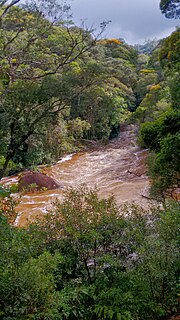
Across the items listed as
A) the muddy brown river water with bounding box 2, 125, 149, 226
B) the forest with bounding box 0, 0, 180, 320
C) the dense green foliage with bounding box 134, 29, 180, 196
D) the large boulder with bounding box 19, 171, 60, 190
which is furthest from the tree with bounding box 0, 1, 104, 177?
the large boulder with bounding box 19, 171, 60, 190

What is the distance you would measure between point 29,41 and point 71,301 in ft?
27.4

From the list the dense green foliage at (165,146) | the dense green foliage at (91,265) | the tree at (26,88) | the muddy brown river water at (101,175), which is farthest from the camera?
the muddy brown river water at (101,175)

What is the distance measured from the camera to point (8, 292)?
3086 millimetres

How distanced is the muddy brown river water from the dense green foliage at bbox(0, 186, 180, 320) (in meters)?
3.27

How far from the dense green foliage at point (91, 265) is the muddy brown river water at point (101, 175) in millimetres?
3274

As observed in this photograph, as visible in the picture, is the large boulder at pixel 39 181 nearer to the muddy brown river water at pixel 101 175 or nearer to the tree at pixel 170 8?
the muddy brown river water at pixel 101 175

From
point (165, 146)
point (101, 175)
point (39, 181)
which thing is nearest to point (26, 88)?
point (165, 146)

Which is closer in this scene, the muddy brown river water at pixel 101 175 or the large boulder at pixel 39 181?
the muddy brown river water at pixel 101 175

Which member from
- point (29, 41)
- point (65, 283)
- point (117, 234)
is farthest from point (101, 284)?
point (29, 41)

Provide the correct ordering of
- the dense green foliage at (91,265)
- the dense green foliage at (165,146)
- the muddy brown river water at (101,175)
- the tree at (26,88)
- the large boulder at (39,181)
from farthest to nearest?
the large boulder at (39,181), the muddy brown river water at (101,175), the tree at (26,88), the dense green foliage at (165,146), the dense green foliage at (91,265)

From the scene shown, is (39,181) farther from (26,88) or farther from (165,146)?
(165,146)

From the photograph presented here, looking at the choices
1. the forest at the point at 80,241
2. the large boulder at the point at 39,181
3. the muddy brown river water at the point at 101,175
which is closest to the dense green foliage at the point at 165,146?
the forest at the point at 80,241

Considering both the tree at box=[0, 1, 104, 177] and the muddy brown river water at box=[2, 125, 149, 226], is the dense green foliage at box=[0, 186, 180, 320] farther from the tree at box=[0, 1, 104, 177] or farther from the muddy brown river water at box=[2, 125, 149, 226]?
the tree at box=[0, 1, 104, 177]

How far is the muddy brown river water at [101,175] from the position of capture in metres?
12.9
